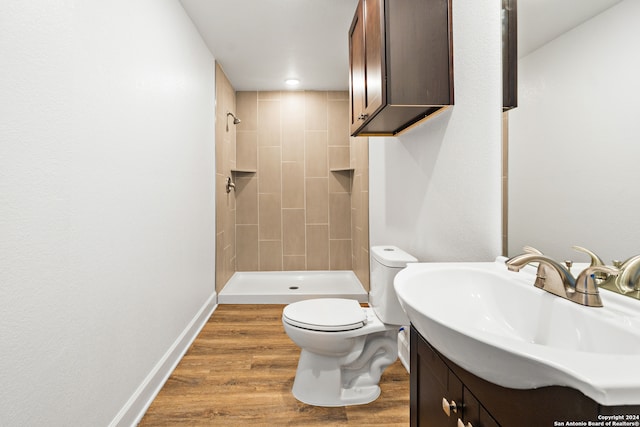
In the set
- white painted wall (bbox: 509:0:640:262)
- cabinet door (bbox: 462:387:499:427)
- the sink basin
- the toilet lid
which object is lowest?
the toilet lid

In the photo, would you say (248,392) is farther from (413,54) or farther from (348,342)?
(413,54)

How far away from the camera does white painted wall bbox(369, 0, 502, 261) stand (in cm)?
133

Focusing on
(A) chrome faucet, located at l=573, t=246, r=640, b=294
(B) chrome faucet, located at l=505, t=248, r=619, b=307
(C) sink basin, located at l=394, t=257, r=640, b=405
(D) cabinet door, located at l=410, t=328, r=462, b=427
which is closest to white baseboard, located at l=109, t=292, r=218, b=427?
(D) cabinet door, located at l=410, t=328, r=462, b=427

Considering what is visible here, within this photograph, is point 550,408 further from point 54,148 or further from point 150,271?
point 150,271

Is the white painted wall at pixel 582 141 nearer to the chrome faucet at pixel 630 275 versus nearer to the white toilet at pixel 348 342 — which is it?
the chrome faucet at pixel 630 275

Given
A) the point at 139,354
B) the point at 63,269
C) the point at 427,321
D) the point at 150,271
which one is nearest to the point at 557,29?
the point at 427,321

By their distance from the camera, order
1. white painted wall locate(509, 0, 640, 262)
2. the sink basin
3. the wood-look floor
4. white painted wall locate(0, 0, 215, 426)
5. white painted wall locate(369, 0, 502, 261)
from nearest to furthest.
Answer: the sink basin < white painted wall locate(509, 0, 640, 262) < white painted wall locate(0, 0, 215, 426) < white painted wall locate(369, 0, 502, 261) < the wood-look floor

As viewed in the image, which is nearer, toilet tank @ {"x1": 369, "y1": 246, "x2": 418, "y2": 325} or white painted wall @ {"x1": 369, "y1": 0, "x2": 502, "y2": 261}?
white painted wall @ {"x1": 369, "y1": 0, "x2": 502, "y2": 261}

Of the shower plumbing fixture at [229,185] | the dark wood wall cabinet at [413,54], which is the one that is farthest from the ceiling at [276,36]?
the shower plumbing fixture at [229,185]

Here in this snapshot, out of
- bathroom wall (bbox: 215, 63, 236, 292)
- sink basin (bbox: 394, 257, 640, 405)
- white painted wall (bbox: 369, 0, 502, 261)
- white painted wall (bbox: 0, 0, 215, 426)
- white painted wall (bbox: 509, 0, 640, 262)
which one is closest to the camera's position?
sink basin (bbox: 394, 257, 640, 405)

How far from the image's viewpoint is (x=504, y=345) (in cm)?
54

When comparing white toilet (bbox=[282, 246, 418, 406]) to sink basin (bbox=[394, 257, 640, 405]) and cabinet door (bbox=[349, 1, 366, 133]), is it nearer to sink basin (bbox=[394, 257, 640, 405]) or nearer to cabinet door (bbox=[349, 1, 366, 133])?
sink basin (bbox=[394, 257, 640, 405])

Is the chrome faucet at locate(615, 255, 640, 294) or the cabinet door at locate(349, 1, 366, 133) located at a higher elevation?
the cabinet door at locate(349, 1, 366, 133)

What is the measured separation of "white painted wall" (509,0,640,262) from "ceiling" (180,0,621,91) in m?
1.64
